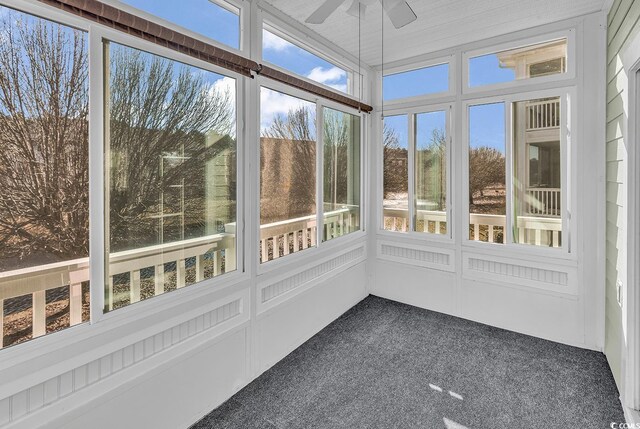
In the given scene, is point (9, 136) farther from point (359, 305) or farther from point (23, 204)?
point (359, 305)

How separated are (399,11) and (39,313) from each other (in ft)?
8.00

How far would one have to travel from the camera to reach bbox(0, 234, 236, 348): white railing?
143 centimetres

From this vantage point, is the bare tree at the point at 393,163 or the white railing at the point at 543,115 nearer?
the white railing at the point at 543,115

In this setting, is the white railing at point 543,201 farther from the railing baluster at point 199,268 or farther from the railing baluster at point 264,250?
the railing baluster at point 199,268

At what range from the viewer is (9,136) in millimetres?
1351

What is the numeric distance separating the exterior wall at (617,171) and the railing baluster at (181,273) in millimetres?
2807

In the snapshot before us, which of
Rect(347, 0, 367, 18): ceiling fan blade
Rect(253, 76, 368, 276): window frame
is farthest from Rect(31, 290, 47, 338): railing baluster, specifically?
Rect(347, 0, 367, 18): ceiling fan blade

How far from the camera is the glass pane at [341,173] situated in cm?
346

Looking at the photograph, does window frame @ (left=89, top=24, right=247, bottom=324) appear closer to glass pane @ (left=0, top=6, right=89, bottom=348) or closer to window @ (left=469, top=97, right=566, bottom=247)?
glass pane @ (left=0, top=6, right=89, bottom=348)

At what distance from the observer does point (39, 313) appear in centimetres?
147

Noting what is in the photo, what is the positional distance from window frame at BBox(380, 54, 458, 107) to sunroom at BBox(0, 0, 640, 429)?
26mm

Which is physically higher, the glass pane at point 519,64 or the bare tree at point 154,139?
the glass pane at point 519,64

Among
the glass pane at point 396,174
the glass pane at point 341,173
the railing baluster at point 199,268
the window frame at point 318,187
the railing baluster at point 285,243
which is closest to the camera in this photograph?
the railing baluster at point 199,268

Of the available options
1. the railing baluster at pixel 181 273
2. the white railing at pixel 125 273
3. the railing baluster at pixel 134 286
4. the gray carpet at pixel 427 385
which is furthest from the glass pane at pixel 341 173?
the railing baluster at pixel 134 286
